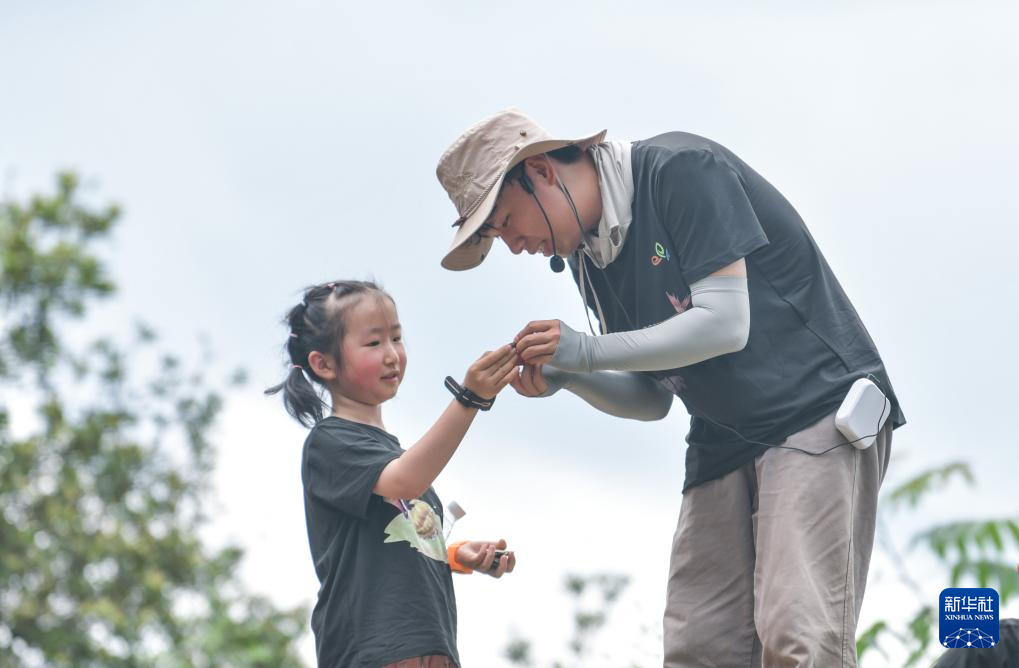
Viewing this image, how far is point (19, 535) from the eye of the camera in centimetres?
922

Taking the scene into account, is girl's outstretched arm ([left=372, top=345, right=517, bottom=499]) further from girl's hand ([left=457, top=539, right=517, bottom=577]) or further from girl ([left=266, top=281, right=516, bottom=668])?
girl's hand ([left=457, top=539, right=517, bottom=577])

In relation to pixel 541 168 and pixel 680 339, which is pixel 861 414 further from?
pixel 541 168

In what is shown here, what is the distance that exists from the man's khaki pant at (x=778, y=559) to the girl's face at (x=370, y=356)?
0.81m

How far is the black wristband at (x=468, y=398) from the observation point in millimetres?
2760

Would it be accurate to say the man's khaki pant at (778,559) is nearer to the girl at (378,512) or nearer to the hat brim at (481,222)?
the girl at (378,512)

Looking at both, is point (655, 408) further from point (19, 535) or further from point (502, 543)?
point (19, 535)

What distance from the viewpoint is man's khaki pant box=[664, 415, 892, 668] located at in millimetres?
2525

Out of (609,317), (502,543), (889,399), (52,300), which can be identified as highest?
(52,300)

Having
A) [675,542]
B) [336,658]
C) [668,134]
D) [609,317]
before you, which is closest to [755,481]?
[675,542]

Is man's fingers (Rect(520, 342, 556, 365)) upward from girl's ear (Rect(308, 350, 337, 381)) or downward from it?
downward

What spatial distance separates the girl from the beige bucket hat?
12.9 inches

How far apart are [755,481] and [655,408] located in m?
0.38

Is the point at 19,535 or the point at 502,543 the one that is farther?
the point at 19,535

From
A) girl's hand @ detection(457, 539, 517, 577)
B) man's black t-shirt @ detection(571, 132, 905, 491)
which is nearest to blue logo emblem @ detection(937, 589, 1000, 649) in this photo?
man's black t-shirt @ detection(571, 132, 905, 491)
